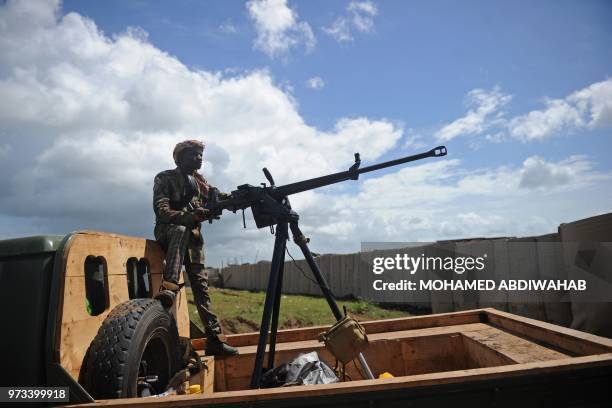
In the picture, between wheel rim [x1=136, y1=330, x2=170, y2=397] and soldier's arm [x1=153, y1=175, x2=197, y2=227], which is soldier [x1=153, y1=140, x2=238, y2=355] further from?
wheel rim [x1=136, y1=330, x2=170, y2=397]

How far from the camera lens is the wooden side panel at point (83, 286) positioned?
102 inches

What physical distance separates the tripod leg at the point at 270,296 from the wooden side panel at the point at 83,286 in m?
1.11

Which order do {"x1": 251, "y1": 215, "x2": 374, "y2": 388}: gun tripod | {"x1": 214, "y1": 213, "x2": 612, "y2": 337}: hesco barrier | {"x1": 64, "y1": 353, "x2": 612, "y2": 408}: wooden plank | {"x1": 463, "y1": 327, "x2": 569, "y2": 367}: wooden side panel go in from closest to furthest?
{"x1": 64, "y1": 353, "x2": 612, "y2": 408}: wooden plank < {"x1": 463, "y1": 327, "x2": 569, "y2": 367}: wooden side panel < {"x1": 251, "y1": 215, "x2": 374, "y2": 388}: gun tripod < {"x1": 214, "y1": 213, "x2": 612, "y2": 337}: hesco barrier

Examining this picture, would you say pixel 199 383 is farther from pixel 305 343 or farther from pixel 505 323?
pixel 505 323

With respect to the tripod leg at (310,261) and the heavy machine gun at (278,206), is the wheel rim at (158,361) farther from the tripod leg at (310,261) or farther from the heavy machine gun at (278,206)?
the tripod leg at (310,261)

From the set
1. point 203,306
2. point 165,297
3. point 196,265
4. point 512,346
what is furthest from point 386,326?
point 165,297

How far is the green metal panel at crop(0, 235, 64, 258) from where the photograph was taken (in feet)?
8.61

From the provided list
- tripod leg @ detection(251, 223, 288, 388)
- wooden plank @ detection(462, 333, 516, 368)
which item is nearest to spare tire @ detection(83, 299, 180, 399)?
tripod leg @ detection(251, 223, 288, 388)

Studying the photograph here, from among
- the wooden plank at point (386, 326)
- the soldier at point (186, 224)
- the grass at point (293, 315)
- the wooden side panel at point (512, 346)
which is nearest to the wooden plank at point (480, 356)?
the wooden side panel at point (512, 346)

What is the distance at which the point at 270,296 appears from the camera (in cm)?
361

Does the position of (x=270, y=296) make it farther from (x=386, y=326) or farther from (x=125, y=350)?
(x=386, y=326)

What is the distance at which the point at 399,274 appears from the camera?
17.3 meters

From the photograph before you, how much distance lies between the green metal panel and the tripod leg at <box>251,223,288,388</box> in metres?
1.58

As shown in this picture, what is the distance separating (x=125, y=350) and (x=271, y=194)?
5.88 feet
